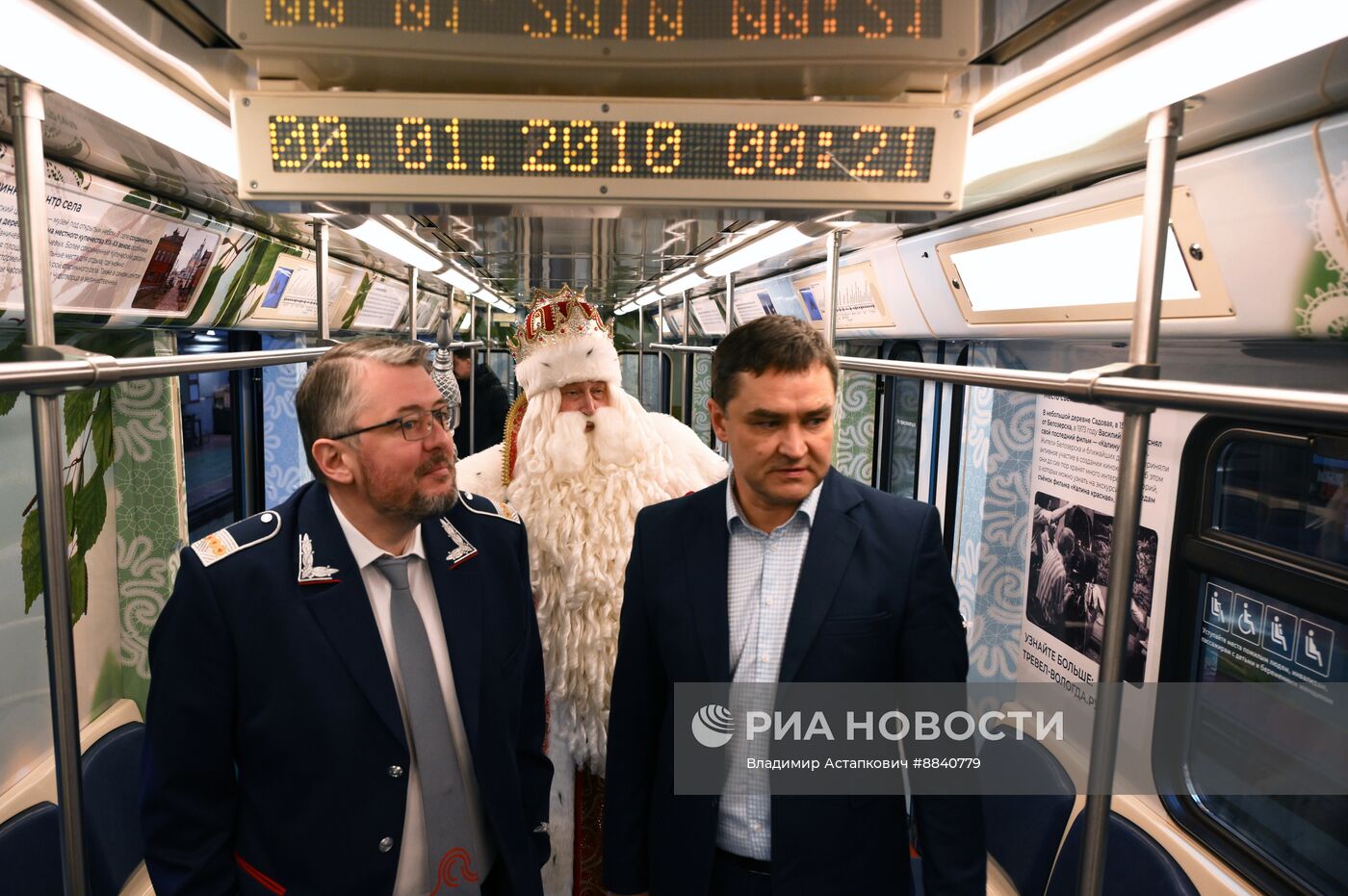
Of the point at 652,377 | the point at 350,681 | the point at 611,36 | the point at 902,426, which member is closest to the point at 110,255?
the point at 350,681

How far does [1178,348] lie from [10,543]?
4844mm

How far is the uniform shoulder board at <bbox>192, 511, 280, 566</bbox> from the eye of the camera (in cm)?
169

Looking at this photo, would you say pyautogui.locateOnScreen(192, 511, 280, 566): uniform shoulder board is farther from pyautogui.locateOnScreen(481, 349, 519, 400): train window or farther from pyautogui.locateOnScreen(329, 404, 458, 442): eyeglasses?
pyautogui.locateOnScreen(481, 349, 519, 400): train window

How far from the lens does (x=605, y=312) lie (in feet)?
34.8

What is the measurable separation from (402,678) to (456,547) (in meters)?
0.33

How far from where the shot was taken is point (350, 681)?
172 centimetres

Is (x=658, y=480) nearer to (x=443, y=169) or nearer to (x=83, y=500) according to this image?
(x=443, y=169)

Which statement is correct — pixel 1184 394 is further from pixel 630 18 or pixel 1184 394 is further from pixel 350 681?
pixel 350 681

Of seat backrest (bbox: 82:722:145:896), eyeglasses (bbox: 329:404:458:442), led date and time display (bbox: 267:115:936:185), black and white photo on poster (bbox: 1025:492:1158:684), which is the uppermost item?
led date and time display (bbox: 267:115:936:185)

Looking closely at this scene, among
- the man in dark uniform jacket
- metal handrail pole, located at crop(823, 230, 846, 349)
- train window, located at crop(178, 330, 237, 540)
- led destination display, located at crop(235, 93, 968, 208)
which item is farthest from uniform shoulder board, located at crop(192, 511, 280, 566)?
the man in dark uniform jacket

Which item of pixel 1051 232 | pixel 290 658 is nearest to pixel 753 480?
pixel 290 658

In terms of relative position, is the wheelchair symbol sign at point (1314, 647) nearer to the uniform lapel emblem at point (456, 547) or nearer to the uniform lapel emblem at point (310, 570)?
the uniform lapel emblem at point (456, 547)

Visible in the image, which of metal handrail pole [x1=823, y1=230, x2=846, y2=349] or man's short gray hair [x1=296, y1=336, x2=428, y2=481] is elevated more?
metal handrail pole [x1=823, y1=230, x2=846, y2=349]

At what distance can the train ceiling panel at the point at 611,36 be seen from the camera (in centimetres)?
139
